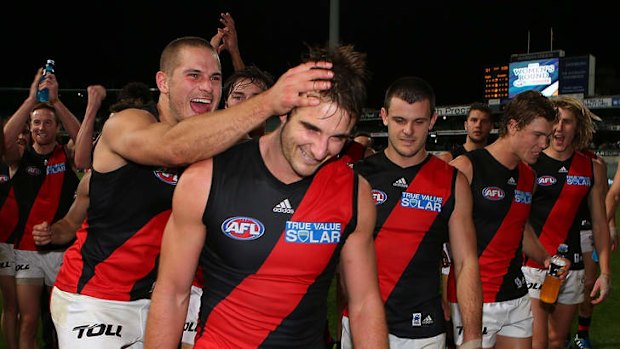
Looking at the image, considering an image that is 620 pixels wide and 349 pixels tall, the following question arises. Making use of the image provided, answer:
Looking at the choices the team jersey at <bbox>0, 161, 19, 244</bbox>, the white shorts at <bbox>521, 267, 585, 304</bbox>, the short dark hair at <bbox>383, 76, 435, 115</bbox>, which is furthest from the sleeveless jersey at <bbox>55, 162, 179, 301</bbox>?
the white shorts at <bbox>521, 267, 585, 304</bbox>

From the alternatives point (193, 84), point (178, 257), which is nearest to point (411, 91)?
point (193, 84)

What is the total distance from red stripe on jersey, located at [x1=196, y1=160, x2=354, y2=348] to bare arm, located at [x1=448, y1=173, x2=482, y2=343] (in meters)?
1.39

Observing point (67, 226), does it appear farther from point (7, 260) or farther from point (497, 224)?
point (497, 224)

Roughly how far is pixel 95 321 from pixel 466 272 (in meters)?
2.29

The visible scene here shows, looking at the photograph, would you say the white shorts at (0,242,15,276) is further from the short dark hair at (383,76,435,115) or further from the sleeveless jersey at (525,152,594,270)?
the sleeveless jersey at (525,152,594,270)

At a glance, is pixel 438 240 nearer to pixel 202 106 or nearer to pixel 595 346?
pixel 202 106

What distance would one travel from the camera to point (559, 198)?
6.08 m

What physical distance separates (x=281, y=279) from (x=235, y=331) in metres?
0.31

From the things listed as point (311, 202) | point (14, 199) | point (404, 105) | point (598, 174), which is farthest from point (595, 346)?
point (14, 199)

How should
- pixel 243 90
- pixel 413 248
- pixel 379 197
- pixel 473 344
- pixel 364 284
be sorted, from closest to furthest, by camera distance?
pixel 364 284 < pixel 473 344 < pixel 413 248 < pixel 379 197 < pixel 243 90

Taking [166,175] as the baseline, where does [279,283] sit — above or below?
below

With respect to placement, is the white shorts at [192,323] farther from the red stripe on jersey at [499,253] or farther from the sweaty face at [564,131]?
the sweaty face at [564,131]

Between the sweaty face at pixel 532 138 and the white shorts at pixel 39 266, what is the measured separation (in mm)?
4543

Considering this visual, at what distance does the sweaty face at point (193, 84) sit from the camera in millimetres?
3406
